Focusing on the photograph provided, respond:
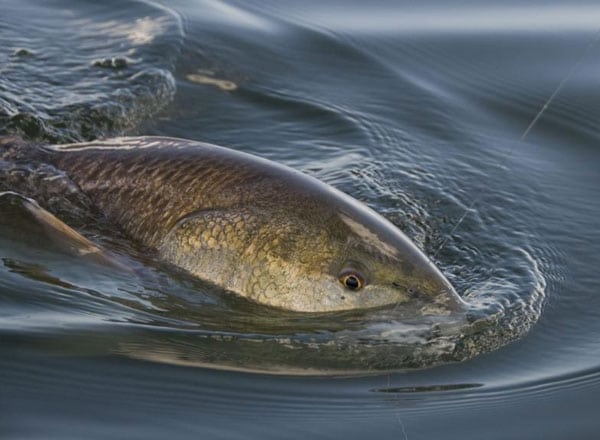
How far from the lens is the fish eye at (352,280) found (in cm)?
Result: 533

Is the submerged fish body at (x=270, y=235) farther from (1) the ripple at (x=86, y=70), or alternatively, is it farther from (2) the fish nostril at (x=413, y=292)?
(1) the ripple at (x=86, y=70)

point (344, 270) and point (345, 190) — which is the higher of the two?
point (344, 270)

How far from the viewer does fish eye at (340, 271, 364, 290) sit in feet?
17.5

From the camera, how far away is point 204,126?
8008 mm

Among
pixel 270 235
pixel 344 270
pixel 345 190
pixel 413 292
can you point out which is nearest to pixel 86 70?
pixel 345 190

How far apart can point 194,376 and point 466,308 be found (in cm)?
126

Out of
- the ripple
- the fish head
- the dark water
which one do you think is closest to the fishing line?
the dark water

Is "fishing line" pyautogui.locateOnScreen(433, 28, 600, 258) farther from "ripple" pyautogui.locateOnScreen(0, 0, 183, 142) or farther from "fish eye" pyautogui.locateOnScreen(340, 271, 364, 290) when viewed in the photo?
"ripple" pyautogui.locateOnScreen(0, 0, 183, 142)

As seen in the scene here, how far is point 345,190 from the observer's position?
6969 millimetres

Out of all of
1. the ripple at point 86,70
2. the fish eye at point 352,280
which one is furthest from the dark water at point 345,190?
the fish eye at point 352,280

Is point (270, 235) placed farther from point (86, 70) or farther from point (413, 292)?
point (86, 70)

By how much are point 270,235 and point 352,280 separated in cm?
39

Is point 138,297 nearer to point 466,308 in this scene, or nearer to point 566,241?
point 466,308

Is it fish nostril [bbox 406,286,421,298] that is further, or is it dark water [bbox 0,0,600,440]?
fish nostril [bbox 406,286,421,298]
